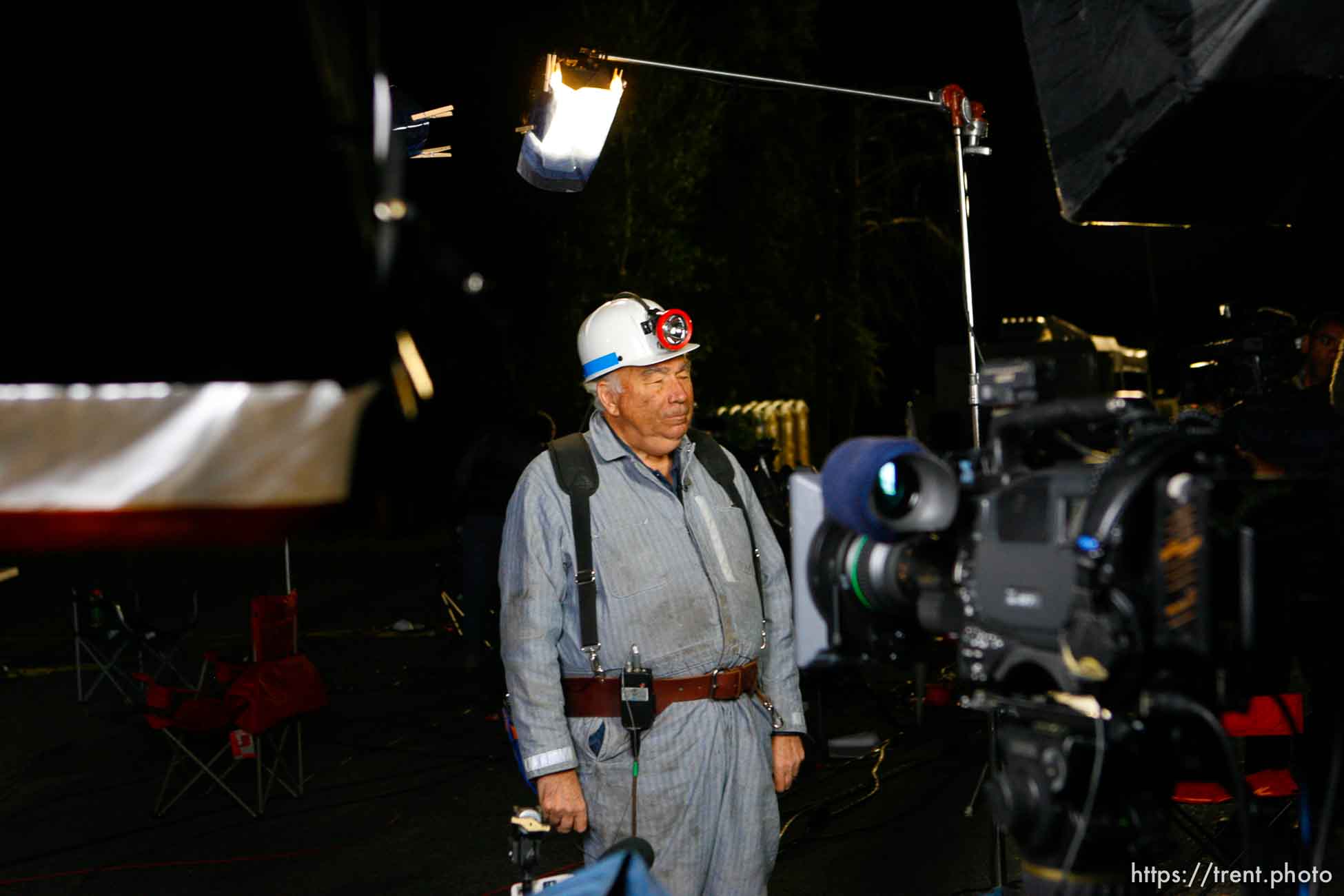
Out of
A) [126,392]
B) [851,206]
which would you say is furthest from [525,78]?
[126,392]

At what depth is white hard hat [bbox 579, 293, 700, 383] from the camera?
3275 mm

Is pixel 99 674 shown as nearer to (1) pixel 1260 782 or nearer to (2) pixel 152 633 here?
(2) pixel 152 633

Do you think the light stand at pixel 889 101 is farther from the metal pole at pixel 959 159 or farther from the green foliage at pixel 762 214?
the green foliage at pixel 762 214

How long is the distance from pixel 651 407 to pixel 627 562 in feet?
1.52

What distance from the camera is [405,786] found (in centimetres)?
638

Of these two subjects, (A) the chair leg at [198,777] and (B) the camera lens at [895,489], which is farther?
(A) the chair leg at [198,777]

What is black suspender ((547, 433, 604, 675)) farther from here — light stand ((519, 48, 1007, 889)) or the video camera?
light stand ((519, 48, 1007, 889))

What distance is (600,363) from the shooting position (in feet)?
10.9

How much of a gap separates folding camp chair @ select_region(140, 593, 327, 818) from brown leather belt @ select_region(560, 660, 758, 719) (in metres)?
3.30

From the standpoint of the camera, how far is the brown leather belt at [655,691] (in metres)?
3.02

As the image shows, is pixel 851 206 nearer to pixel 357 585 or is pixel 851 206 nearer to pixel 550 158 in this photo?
pixel 357 585

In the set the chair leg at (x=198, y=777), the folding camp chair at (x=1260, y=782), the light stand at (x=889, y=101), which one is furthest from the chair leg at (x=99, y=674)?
the folding camp chair at (x=1260, y=782)

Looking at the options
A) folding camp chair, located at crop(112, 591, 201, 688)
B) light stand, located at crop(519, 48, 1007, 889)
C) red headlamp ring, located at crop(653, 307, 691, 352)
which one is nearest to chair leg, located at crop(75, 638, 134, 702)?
folding camp chair, located at crop(112, 591, 201, 688)

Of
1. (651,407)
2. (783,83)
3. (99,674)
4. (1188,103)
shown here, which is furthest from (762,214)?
(1188,103)
